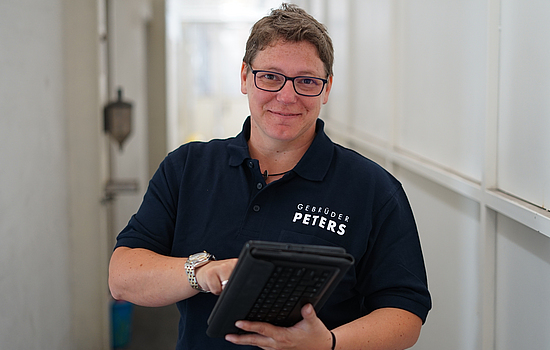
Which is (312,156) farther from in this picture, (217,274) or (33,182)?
(33,182)

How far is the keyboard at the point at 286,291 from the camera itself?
2.75 feet

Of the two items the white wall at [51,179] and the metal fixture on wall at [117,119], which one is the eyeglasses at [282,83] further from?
the metal fixture on wall at [117,119]

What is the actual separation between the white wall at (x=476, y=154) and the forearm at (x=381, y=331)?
0.94 ft

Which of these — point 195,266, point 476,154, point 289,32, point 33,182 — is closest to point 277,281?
point 195,266

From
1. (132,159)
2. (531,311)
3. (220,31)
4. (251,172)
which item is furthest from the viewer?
(220,31)

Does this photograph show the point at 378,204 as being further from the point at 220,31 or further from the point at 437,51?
the point at 220,31

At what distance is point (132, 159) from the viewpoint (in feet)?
14.9

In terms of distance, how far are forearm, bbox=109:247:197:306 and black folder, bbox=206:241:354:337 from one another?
0.17 meters

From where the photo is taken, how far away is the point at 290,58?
3.87ft

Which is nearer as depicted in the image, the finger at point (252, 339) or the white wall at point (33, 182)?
the finger at point (252, 339)

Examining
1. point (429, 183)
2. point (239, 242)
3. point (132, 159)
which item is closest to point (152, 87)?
point (132, 159)

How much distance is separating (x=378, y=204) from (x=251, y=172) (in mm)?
330

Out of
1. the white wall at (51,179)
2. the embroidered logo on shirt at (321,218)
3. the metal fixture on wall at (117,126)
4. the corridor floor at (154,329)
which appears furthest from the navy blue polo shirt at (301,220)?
the corridor floor at (154,329)

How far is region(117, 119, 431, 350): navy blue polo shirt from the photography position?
1187 millimetres
